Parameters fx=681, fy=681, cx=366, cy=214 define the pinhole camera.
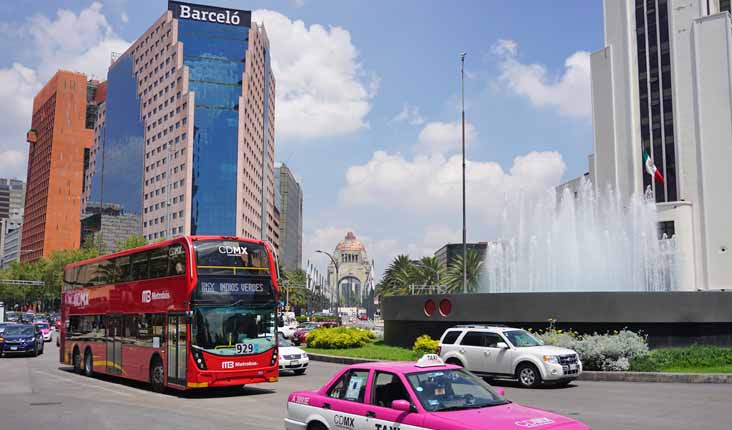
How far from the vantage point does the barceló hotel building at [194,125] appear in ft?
367

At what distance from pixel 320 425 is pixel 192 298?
28.4 feet

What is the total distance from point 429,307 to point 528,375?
33.0ft

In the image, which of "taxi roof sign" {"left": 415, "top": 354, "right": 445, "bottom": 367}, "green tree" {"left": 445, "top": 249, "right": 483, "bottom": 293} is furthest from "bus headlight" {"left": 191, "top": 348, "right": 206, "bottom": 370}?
"green tree" {"left": 445, "top": 249, "right": 483, "bottom": 293}

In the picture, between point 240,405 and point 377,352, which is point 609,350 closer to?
point 377,352

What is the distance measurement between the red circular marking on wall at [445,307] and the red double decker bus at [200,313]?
10.9 metres

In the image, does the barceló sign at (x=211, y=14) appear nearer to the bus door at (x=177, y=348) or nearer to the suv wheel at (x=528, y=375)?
the bus door at (x=177, y=348)

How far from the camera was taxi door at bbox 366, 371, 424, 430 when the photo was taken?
734cm

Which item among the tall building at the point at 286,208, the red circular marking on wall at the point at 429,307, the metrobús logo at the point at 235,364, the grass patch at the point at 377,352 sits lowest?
the grass patch at the point at 377,352

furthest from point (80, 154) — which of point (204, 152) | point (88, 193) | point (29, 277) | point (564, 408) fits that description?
point (564, 408)

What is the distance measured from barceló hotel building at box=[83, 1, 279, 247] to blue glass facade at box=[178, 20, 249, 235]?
165 mm

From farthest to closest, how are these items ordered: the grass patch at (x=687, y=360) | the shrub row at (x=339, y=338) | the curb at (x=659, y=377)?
the shrub row at (x=339, y=338)
the grass patch at (x=687, y=360)
the curb at (x=659, y=377)

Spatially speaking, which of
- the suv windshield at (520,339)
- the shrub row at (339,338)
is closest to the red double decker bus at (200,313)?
the suv windshield at (520,339)

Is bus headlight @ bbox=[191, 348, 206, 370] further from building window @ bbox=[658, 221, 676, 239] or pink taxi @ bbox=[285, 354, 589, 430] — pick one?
building window @ bbox=[658, 221, 676, 239]

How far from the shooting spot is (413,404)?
293 inches
